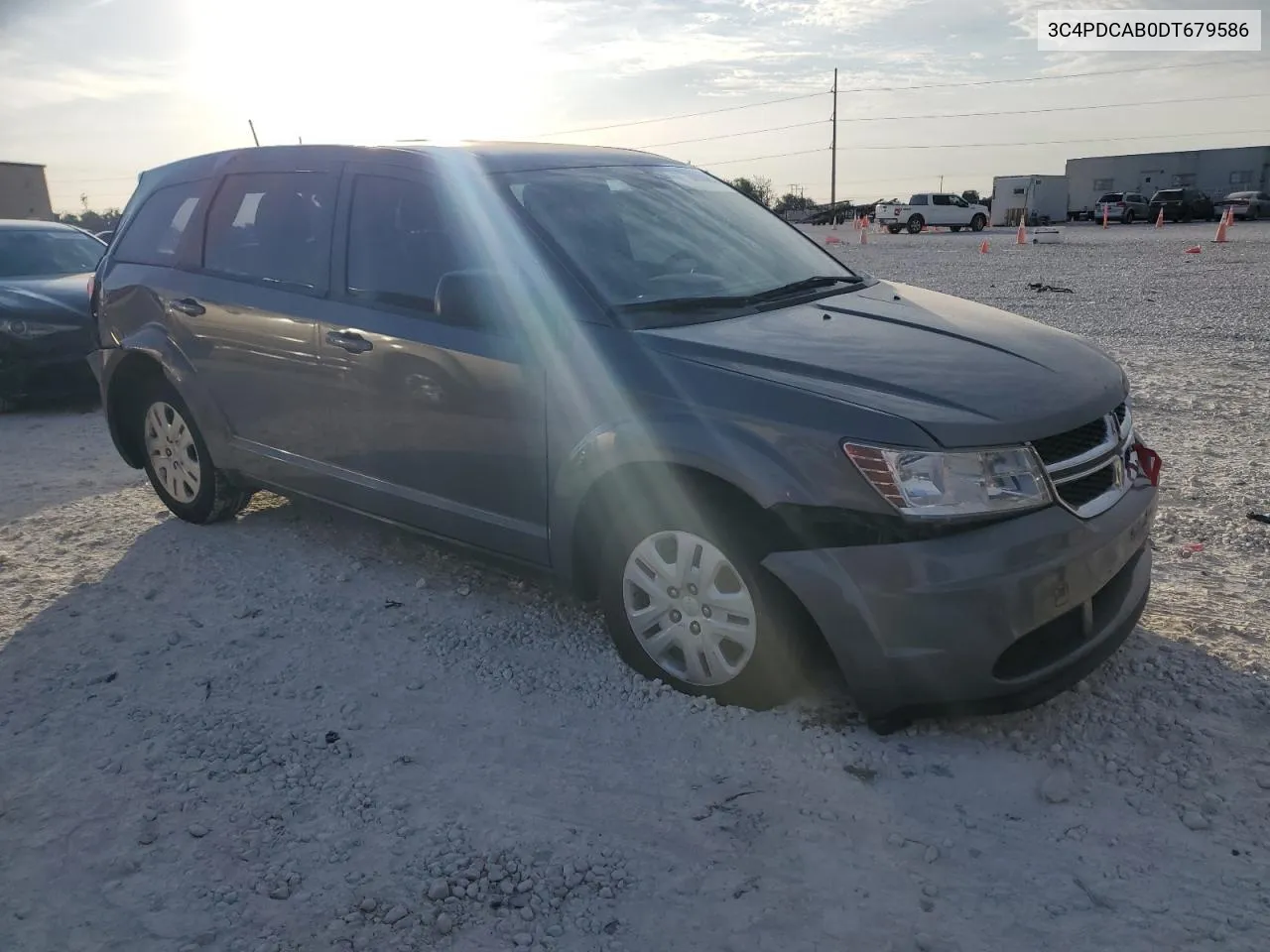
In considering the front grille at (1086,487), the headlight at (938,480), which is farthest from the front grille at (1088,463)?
the headlight at (938,480)

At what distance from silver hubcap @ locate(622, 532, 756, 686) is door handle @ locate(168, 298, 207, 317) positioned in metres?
2.73

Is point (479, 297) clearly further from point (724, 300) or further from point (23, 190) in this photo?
point (23, 190)

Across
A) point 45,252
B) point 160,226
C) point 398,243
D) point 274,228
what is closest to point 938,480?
point 398,243

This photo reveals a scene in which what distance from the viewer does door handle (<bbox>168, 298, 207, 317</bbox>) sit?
4793 mm

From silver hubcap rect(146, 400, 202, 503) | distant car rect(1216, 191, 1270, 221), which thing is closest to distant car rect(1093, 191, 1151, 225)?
distant car rect(1216, 191, 1270, 221)

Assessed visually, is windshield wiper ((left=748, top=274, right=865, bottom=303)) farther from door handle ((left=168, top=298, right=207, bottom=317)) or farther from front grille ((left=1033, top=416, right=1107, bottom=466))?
door handle ((left=168, top=298, right=207, bottom=317))

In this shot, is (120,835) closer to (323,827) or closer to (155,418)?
(323,827)

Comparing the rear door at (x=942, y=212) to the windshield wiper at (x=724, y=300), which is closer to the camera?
the windshield wiper at (x=724, y=300)

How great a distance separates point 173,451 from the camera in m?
5.28

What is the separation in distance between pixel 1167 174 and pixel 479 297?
5769cm

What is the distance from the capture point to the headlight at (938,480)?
9.06ft

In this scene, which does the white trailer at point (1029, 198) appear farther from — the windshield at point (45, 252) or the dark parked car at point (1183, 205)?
the windshield at point (45, 252)

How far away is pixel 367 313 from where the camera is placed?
400cm

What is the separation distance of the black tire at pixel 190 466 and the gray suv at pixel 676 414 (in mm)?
156
